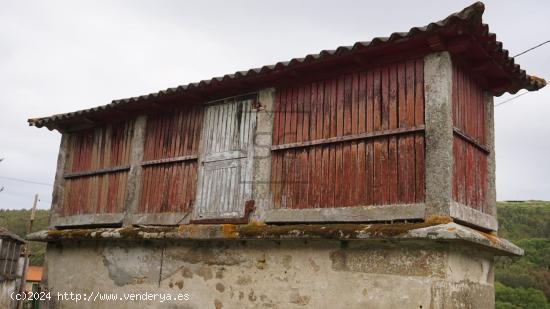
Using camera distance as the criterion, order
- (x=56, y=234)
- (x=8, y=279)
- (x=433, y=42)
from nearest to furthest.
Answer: (x=433, y=42) < (x=56, y=234) < (x=8, y=279)

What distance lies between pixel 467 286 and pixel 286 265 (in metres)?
1.93

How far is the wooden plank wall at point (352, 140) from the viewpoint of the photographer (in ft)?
16.8

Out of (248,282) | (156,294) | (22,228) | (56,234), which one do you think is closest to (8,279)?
(56,234)

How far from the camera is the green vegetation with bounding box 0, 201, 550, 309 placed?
25.1 meters

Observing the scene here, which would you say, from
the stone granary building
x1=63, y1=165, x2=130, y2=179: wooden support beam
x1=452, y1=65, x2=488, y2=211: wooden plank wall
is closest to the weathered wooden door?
the stone granary building

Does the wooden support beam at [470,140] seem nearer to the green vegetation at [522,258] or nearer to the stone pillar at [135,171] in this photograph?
the stone pillar at [135,171]

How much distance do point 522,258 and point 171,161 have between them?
33.7m

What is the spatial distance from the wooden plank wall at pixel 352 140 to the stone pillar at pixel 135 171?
250cm

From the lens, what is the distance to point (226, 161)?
6574 mm

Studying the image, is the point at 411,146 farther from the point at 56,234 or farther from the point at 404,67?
the point at 56,234

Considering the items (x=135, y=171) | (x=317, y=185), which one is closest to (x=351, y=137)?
(x=317, y=185)

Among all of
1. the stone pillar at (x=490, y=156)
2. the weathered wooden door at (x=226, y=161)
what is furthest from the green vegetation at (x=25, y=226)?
the stone pillar at (x=490, y=156)

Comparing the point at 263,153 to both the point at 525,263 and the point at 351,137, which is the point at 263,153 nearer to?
the point at 351,137

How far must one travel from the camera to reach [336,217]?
5.41 meters
